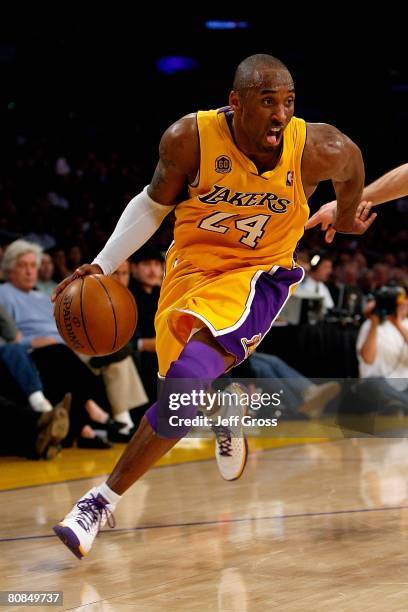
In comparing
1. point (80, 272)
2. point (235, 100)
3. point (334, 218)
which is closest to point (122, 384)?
point (334, 218)

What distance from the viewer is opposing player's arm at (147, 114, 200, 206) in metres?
3.39

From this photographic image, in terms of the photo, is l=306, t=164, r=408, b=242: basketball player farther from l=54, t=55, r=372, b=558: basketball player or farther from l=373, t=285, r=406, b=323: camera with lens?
l=373, t=285, r=406, b=323: camera with lens

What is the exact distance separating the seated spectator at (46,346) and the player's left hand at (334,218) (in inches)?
105

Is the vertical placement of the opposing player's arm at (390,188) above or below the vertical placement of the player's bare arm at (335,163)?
below

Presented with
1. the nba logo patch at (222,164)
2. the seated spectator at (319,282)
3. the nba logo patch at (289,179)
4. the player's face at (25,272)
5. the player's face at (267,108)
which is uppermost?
the player's face at (267,108)

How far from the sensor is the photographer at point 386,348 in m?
7.66

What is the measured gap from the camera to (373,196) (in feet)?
13.2

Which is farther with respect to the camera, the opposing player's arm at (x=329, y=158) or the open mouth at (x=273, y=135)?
the opposing player's arm at (x=329, y=158)

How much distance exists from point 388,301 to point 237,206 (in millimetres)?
4461

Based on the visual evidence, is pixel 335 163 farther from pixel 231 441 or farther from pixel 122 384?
pixel 122 384

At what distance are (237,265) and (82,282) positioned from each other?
575 millimetres

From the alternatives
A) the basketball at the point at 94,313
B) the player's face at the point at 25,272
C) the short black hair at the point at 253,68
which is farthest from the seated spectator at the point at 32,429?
the short black hair at the point at 253,68

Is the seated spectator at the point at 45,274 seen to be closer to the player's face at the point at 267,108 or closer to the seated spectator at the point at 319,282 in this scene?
the seated spectator at the point at 319,282

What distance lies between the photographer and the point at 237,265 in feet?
11.8
